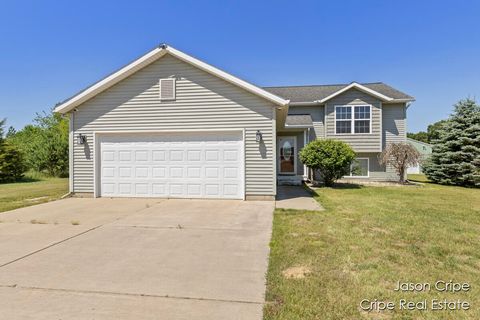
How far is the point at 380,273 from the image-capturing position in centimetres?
354

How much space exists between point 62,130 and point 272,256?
33.0m

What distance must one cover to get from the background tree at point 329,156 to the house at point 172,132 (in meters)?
4.17

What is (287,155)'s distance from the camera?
667 inches

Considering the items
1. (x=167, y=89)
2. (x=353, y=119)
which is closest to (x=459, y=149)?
(x=353, y=119)

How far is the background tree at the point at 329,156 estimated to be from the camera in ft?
42.3

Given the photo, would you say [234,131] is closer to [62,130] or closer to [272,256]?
[272,256]

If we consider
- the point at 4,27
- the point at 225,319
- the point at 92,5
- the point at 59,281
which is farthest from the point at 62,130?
the point at 225,319

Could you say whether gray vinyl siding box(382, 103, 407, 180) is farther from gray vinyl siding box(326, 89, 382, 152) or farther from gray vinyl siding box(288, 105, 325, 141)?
gray vinyl siding box(288, 105, 325, 141)

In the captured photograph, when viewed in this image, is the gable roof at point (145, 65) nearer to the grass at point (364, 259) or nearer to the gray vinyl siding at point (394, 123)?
the grass at point (364, 259)

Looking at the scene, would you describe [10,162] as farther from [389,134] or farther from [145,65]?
[389,134]

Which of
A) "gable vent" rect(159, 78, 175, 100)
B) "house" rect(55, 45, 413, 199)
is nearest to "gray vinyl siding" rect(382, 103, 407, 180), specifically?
"house" rect(55, 45, 413, 199)

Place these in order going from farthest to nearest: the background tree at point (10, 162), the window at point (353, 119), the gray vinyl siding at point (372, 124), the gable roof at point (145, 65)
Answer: the background tree at point (10, 162)
the window at point (353, 119)
the gray vinyl siding at point (372, 124)
the gable roof at point (145, 65)

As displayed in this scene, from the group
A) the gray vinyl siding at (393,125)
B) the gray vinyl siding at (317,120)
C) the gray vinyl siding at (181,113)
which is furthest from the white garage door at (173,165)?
the gray vinyl siding at (393,125)

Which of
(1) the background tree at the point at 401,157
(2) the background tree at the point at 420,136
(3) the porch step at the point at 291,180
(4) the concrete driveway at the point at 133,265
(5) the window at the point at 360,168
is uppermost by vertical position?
(2) the background tree at the point at 420,136
